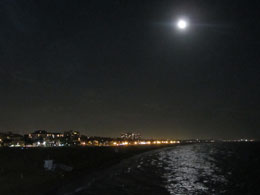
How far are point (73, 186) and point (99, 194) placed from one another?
13.3 ft

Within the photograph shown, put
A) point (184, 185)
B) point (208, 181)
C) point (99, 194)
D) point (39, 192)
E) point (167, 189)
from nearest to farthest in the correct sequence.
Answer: point (39, 192), point (99, 194), point (167, 189), point (184, 185), point (208, 181)

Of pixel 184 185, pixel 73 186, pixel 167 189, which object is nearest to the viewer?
pixel 73 186

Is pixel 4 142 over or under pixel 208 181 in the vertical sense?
over

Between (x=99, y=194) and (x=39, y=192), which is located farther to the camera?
(x=99, y=194)

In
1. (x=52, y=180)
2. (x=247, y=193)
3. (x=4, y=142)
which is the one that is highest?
(x=4, y=142)

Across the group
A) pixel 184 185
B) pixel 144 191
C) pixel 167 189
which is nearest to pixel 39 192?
pixel 144 191

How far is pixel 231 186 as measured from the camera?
4519 centimetres

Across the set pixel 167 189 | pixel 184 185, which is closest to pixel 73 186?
pixel 167 189

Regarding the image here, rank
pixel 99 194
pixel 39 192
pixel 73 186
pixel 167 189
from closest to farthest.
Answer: pixel 39 192
pixel 99 194
pixel 73 186
pixel 167 189

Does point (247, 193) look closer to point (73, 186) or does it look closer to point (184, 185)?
point (184, 185)

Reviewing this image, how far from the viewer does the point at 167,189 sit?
128ft

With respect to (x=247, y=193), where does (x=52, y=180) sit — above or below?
above

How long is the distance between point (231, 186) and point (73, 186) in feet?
79.0

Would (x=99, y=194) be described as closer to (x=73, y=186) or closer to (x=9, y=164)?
(x=73, y=186)
